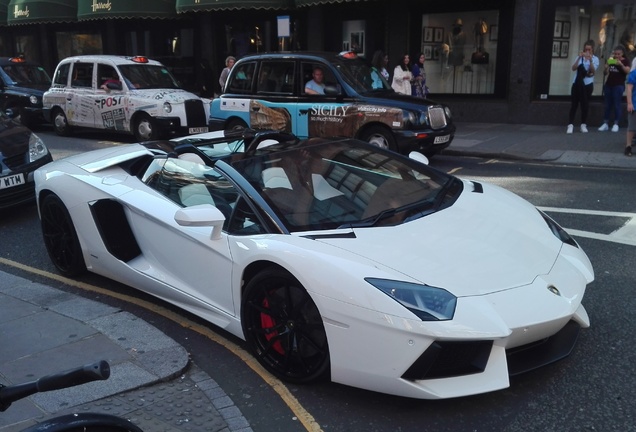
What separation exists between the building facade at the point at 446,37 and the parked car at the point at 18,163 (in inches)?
312

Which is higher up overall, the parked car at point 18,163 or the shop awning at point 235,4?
the shop awning at point 235,4

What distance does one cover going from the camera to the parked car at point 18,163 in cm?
748

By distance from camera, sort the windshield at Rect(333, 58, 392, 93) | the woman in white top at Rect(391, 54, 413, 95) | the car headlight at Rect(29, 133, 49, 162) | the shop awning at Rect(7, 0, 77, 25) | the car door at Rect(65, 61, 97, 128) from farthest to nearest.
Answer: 1. the shop awning at Rect(7, 0, 77, 25)
2. the woman in white top at Rect(391, 54, 413, 95)
3. the car door at Rect(65, 61, 97, 128)
4. the windshield at Rect(333, 58, 392, 93)
5. the car headlight at Rect(29, 133, 49, 162)

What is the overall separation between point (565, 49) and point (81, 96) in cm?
1212

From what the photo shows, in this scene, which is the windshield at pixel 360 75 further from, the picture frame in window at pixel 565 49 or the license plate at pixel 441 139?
the picture frame in window at pixel 565 49

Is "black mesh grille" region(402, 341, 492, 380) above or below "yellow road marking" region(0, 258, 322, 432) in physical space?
above

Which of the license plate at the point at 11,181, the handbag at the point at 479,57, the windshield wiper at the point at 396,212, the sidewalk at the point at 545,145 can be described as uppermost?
the handbag at the point at 479,57

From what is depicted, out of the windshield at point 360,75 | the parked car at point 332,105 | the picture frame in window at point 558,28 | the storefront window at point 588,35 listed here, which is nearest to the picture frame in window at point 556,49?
the storefront window at point 588,35

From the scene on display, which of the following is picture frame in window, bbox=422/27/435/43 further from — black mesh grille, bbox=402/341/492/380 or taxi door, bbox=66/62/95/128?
black mesh grille, bbox=402/341/492/380

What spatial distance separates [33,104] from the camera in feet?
56.3

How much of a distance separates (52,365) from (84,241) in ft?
5.32

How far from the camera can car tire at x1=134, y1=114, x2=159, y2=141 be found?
13.5 m

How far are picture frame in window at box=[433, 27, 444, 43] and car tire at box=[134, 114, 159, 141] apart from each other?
27.9 ft

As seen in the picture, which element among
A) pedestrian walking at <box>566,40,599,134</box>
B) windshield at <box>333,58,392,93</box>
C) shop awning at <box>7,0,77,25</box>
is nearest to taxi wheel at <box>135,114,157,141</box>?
windshield at <box>333,58,392,93</box>
